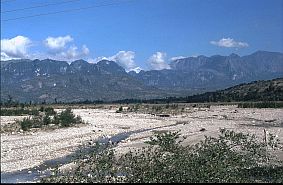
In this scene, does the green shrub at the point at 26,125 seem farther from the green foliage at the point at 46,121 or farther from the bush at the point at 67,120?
the bush at the point at 67,120

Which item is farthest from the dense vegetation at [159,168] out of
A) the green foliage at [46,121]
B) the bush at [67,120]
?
the bush at [67,120]

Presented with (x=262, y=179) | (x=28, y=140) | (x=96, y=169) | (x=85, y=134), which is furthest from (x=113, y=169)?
(x=85, y=134)

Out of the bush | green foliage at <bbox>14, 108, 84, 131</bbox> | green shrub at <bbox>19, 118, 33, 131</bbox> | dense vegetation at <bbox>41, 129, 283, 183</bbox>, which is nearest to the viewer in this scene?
dense vegetation at <bbox>41, 129, 283, 183</bbox>

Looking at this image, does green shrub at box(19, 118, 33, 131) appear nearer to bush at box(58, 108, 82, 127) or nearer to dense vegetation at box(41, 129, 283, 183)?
bush at box(58, 108, 82, 127)

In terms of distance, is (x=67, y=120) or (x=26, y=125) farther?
(x=67, y=120)

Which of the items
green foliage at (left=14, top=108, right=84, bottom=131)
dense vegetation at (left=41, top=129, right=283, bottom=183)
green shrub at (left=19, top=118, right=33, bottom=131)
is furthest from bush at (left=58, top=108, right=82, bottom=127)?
dense vegetation at (left=41, top=129, right=283, bottom=183)

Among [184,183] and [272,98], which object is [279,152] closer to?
[184,183]

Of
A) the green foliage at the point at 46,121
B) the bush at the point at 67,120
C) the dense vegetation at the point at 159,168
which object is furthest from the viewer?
the bush at the point at 67,120

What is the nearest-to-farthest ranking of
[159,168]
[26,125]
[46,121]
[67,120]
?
1. [159,168]
2. [26,125]
3. [46,121]
4. [67,120]

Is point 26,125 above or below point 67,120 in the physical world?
below

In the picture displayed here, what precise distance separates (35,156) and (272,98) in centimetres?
11778

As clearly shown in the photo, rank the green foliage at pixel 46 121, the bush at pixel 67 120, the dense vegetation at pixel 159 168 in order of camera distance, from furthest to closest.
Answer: the bush at pixel 67 120 → the green foliage at pixel 46 121 → the dense vegetation at pixel 159 168

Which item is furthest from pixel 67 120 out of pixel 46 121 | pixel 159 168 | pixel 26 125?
pixel 159 168

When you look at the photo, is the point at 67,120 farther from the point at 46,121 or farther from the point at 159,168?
the point at 159,168
